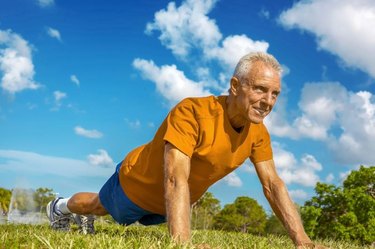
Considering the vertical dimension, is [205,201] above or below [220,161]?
above

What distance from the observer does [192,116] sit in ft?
15.8

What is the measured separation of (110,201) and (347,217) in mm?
24323

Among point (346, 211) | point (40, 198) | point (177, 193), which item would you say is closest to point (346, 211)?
point (346, 211)

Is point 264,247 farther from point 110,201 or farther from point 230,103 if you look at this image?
point 110,201

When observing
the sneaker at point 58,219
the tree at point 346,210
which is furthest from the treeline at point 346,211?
the sneaker at point 58,219

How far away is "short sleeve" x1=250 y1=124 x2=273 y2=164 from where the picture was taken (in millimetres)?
5699

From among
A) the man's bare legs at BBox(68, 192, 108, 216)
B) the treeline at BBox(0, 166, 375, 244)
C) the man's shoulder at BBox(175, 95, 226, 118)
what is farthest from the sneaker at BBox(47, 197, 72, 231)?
the treeline at BBox(0, 166, 375, 244)

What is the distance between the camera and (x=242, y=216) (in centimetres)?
5041

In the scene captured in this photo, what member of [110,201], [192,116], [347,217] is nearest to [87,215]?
[110,201]

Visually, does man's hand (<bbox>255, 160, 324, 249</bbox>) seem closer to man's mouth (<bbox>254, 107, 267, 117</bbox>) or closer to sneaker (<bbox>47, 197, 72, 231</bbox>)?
man's mouth (<bbox>254, 107, 267, 117</bbox>)

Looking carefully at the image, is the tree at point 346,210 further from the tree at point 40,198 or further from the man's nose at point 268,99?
the man's nose at point 268,99

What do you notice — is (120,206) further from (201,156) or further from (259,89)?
(259,89)

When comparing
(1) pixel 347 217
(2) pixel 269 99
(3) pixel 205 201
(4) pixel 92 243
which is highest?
(3) pixel 205 201

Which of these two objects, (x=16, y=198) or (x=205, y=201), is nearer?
(x=16, y=198)
